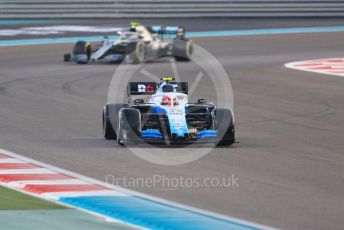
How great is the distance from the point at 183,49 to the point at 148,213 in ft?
61.5

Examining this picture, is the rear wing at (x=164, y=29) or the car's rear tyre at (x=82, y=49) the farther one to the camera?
the rear wing at (x=164, y=29)

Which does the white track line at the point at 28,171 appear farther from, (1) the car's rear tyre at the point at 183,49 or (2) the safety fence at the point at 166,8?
(2) the safety fence at the point at 166,8

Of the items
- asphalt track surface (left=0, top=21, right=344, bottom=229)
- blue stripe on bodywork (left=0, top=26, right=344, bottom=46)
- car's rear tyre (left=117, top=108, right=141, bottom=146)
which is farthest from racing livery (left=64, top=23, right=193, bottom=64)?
car's rear tyre (left=117, top=108, right=141, bottom=146)

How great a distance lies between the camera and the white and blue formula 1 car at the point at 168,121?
12609 mm

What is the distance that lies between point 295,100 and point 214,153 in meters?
6.94

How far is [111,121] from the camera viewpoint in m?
13.3

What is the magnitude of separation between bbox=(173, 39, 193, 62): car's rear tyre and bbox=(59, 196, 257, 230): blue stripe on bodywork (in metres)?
17.9

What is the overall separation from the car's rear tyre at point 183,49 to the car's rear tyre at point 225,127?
14.4 meters

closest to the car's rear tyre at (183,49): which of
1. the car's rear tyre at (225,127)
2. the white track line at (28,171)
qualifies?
the car's rear tyre at (225,127)

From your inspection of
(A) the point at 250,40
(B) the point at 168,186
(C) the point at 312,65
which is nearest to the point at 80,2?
(A) the point at 250,40

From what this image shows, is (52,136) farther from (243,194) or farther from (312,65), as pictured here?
(312,65)

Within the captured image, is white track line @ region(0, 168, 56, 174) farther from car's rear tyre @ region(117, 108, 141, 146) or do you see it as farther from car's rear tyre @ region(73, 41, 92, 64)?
Result: car's rear tyre @ region(73, 41, 92, 64)

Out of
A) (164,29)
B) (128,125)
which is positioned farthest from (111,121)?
(164,29)

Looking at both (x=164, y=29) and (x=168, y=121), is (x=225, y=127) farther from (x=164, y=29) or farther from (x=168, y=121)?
(x=164, y=29)
